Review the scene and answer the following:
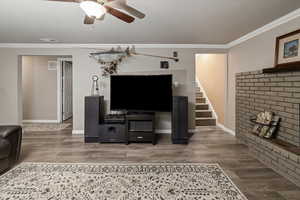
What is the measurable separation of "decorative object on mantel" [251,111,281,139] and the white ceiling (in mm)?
1485

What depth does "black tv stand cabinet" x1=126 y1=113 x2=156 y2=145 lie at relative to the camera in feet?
12.9

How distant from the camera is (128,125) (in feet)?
13.0

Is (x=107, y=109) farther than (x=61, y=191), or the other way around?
(x=107, y=109)

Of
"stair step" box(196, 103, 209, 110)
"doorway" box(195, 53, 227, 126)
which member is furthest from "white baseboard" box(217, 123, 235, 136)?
"stair step" box(196, 103, 209, 110)

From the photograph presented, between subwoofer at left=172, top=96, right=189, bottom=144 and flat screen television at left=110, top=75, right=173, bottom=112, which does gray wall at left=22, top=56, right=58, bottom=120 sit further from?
subwoofer at left=172, top=96, right=189, bottom=144

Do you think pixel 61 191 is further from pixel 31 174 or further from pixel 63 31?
pixel 63 31

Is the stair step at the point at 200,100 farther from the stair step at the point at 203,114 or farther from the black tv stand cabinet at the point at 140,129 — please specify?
the black tv stand cabinet at the point at 140,129

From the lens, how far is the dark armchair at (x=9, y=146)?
8.16 ft

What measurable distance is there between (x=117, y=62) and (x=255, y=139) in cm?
330

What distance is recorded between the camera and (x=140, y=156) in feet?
10.6

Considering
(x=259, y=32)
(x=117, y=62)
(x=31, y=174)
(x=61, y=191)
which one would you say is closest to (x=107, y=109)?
(x=117, y=62)

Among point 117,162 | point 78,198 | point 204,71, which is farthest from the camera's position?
point 204,71

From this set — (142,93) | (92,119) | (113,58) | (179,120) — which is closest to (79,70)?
(113,58)

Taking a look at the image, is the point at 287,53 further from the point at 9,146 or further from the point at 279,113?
the point at 9,146
